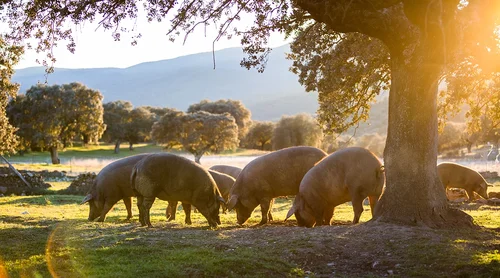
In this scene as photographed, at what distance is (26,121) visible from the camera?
225ft

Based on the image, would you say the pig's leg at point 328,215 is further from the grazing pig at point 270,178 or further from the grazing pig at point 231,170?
the grazing pig at point 231,170

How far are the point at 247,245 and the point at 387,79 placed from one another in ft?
29.3

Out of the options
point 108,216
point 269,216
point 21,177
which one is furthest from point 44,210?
point 21,177

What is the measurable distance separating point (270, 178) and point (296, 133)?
65.9m

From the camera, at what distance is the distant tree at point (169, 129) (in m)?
66.1

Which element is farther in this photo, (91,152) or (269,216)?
(91,152)

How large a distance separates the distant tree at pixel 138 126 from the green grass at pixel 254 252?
81528mm

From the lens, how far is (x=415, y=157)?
12.0m

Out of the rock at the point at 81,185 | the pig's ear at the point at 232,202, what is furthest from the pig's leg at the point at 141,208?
the rock at the point at 81,185

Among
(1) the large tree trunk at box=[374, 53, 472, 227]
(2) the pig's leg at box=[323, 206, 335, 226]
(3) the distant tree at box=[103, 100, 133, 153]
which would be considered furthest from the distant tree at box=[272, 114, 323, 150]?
(1) the large tree trunk at box=[374, 53, 472, 227]

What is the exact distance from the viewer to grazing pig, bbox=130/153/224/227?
46.4 feet

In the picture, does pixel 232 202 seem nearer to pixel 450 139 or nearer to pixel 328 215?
pixel 328 215

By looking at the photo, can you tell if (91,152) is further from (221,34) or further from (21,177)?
(221,34)

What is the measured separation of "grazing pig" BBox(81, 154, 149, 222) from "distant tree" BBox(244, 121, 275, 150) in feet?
258
